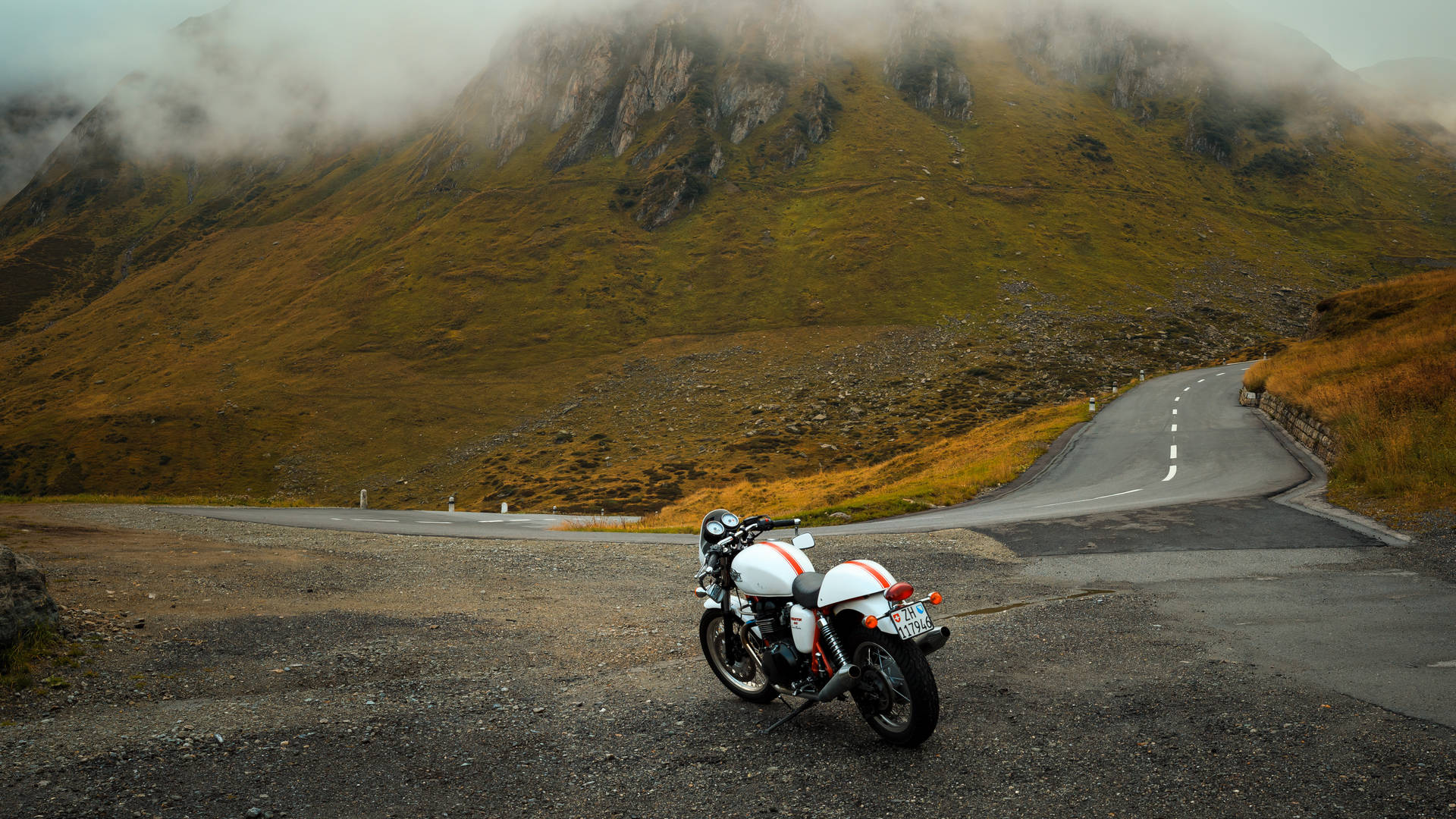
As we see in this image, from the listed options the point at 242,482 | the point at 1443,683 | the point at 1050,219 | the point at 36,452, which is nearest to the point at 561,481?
the point at 242,482

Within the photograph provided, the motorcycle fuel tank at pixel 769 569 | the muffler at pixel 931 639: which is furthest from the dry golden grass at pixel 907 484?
the muffler at pixel 931 639

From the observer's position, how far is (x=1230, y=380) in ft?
163

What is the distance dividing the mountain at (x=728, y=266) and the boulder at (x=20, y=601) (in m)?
50.1

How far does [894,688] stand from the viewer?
5523 mm

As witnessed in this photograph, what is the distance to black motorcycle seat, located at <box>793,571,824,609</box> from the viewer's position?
5.90m

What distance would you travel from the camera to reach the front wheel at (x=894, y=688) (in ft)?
17.5

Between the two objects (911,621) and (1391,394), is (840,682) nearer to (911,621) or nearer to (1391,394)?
(911,621)

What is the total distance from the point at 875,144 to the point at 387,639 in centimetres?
15804

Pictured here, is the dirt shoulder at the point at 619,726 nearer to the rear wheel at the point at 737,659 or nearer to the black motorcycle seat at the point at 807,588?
the rear wheel at the point at 737,659

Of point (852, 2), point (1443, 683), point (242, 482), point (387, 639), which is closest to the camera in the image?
point (1443, 683)

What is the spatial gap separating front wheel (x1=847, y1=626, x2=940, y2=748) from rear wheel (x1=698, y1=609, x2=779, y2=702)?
0.96 meters

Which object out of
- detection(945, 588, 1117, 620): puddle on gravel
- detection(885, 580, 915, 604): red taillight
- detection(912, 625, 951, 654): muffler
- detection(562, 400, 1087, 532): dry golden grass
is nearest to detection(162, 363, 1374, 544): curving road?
detection(562, 400, 1087, 532): dry golden grass

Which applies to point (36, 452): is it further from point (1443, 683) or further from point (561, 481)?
point (1443, 683)

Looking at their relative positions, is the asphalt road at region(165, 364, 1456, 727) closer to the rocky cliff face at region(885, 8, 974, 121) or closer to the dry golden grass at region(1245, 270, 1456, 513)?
the dry golden grass at region(1245, 270, 1456, 513)
